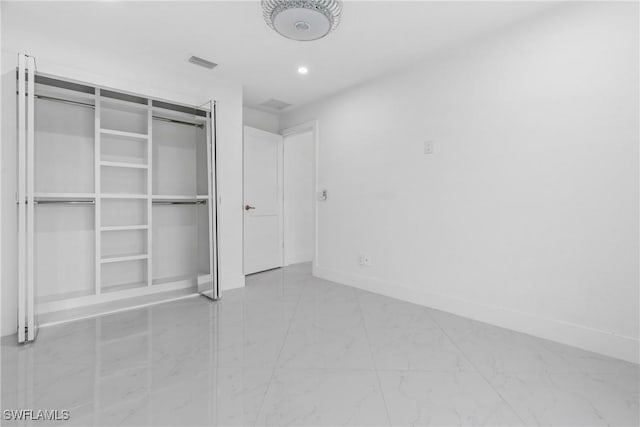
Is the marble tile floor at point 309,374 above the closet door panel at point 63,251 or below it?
below

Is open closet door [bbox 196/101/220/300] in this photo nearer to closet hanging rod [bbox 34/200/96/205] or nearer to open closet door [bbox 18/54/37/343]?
closet hanging rod [bbox 34/200/96/205]

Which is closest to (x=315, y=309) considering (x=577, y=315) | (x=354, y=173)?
(x=354, y=173)

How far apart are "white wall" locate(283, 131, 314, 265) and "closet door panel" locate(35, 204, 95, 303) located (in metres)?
2.57

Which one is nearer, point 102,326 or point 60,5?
point 60,5

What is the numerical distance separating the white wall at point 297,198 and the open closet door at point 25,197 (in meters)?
3.03

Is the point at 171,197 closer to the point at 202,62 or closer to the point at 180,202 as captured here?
the point at 180,202

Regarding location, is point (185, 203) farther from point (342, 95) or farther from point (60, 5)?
point (342, 95)

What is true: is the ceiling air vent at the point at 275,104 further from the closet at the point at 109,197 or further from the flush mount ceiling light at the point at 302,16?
the flush mount ceiling light at the point at 302,16

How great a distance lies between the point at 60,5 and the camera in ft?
7.16

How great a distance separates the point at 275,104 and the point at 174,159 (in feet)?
5.41

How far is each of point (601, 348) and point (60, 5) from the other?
14.7 feet

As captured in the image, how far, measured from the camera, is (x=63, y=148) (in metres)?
2.69

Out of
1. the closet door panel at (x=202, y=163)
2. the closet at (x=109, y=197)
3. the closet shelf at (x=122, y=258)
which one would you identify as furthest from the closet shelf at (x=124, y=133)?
the closet shelf at (x=122, y=258)

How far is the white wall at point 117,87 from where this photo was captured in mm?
2307
